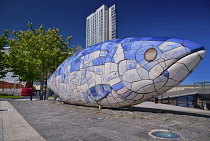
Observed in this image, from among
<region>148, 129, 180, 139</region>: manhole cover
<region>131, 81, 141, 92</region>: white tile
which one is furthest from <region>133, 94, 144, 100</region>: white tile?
<region>148, 129, 180, 139</region>: manhole cover

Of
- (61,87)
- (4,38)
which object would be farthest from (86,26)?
(61,87)

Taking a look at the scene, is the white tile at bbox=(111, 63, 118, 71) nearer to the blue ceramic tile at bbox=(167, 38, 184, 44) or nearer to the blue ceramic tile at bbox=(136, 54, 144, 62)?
the blue ceramic tile at bbox=(136, 54, 144, 62)

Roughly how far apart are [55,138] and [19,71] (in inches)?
737

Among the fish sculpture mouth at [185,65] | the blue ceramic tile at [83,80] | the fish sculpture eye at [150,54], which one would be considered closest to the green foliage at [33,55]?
the blue ceramic tile at [83,80]

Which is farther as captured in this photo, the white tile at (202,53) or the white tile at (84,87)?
the white tile at (84,87)

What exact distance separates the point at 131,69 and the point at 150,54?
939mm

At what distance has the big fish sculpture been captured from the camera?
517 centimetres

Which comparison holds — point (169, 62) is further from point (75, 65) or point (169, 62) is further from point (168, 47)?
point (75, 65)

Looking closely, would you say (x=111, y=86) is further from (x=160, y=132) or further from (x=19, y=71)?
(x=19, y=71)

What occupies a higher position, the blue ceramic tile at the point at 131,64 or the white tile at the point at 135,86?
the blue ceramic tile at the point at 131,64

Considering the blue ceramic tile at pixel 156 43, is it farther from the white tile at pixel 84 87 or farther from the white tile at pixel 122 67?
the white tile at pixel 84 87

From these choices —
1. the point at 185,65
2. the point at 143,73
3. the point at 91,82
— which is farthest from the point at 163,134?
the point at 91,82

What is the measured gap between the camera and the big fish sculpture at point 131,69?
5168 millimetres

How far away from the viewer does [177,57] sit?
5.09 m
